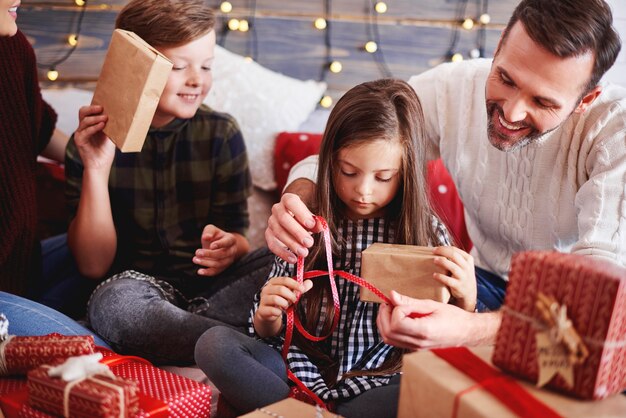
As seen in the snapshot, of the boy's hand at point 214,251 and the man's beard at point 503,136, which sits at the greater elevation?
the man's beard at point 503,136

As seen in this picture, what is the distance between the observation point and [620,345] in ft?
2.71

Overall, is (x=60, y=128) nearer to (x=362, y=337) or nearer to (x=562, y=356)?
(x=362, y=337)

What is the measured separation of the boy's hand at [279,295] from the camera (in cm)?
121

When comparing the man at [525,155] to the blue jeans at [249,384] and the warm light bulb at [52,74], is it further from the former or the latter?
the warm light bulb at [52,74]

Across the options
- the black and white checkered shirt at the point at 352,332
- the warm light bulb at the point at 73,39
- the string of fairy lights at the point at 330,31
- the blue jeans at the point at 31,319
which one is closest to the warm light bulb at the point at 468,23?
the string of fairy lights at the point at 330,31

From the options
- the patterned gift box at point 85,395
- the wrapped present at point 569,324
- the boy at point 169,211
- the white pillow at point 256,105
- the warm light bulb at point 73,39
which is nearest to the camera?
the wrapped present at point 569,324

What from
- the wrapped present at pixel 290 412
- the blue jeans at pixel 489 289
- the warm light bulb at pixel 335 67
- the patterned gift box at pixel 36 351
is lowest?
the blue jeans at pixel 489 289

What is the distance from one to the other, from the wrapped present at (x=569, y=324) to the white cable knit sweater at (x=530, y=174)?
50cm

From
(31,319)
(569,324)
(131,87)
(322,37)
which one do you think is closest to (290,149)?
(322,37)

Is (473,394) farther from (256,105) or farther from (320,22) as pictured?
(320,22)

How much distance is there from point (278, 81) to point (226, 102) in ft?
0.69

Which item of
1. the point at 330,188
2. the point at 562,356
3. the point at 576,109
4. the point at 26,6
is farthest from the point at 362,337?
the point at 26,6

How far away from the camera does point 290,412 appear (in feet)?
3.31

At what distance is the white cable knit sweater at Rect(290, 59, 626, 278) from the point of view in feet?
4.42
